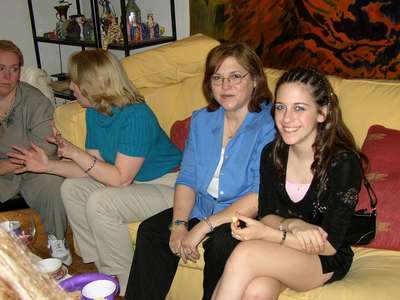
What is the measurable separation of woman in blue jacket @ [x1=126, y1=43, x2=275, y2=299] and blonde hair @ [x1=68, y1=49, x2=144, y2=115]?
40 centimetres

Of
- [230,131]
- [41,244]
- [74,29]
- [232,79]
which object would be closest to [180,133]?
[230,131]

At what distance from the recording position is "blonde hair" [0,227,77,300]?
451 millimetres

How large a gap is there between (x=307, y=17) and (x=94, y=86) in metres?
1.21

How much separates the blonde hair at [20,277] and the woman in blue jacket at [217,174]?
141cm

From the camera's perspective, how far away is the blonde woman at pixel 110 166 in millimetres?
2168

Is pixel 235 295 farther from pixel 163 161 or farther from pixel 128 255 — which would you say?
pixel 163 161

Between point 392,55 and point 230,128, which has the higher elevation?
point 392,55

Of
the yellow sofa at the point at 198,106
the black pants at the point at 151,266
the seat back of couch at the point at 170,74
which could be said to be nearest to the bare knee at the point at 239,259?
the yellow sofa at the point at 198,106

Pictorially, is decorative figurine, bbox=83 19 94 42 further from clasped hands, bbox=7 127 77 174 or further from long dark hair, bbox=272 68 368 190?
long dark hair, bbox=272 68 368 190

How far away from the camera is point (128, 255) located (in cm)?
221

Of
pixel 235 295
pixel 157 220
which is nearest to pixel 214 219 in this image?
pixel 157 220

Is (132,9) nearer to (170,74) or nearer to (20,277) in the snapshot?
(170,74)

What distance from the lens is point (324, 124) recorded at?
1705 mm

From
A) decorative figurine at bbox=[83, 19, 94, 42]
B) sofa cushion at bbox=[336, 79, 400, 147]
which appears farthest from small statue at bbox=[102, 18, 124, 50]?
sofa cushion at bbox=[336, 79, 400, 147]
